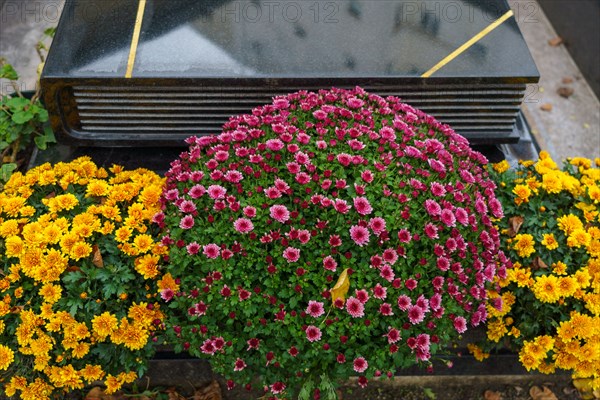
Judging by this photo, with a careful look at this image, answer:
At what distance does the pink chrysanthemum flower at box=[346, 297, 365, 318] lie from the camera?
7.98 ft

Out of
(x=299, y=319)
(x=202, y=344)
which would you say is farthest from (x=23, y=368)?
(x=299, y=319)

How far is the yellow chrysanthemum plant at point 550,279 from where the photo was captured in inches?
111

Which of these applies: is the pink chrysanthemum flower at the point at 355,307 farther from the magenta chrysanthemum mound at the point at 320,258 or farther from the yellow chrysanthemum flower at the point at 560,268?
the yellow chrysanthemum flower at the point at 560,268

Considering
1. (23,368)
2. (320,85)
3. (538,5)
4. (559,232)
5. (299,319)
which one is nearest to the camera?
(299,319)

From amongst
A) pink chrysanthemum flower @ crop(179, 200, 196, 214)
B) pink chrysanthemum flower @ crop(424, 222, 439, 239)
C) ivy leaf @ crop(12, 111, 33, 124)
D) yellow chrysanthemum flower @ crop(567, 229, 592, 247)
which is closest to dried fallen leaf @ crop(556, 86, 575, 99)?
yellow chrysanthemum flower @ crop(567, 229, 592, 247)

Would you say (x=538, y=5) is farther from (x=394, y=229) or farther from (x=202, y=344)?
(x=202, y=344)

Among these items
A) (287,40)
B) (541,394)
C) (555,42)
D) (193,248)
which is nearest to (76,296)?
(193,248)

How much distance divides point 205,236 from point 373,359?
33.9 inches

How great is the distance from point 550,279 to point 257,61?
6.27ft

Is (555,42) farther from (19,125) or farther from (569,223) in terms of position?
(19,125)

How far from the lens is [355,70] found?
11.3 ft

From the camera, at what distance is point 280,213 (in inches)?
99.0

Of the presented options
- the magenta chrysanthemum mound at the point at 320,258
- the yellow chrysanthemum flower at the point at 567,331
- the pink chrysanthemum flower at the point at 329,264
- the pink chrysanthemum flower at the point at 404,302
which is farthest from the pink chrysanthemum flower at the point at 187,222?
the yellow chrysanthemum flower at the point at 567,331

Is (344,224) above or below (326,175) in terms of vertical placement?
below
